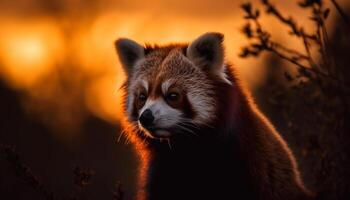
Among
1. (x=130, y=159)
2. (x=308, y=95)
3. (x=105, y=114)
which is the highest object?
(x=308, y=95)

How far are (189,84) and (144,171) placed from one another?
3.29ft

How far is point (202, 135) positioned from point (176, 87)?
1.91 feet

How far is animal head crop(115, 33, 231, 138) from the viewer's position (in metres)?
6.21

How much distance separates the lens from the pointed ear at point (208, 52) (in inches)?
256

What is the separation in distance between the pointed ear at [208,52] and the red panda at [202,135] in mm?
10

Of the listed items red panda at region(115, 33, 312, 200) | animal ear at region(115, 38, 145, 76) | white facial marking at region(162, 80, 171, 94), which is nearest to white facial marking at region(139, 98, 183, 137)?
red panda at region(115, 33, 312, 200)

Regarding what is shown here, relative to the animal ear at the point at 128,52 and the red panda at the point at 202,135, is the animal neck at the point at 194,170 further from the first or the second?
the animal ear at the point at 128,52

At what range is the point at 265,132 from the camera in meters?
6.34

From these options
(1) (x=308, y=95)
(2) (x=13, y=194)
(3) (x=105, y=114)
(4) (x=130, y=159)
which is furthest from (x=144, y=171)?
(4) (x=130, y=159)

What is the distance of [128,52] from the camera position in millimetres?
7348

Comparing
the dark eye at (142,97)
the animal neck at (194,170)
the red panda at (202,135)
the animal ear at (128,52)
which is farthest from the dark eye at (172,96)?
the animal ear at (128,52)

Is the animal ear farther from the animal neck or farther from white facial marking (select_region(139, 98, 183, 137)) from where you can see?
the animal neck

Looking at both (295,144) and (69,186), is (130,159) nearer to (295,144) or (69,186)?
(69,186)

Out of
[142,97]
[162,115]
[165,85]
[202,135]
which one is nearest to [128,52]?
[142,97]
